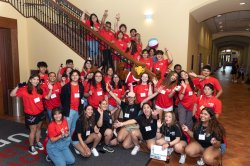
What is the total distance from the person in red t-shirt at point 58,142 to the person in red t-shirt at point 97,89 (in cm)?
95

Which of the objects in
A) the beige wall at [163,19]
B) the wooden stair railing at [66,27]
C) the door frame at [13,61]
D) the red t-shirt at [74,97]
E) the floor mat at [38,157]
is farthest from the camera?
the beige wall at [163,19]

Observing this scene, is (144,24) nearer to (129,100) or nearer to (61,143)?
(129,100)

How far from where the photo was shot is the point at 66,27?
19.1 ft

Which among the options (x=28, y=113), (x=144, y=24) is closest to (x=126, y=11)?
(x=144, y=24)

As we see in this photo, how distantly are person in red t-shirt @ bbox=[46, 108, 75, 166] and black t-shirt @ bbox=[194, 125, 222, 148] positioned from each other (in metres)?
1.86

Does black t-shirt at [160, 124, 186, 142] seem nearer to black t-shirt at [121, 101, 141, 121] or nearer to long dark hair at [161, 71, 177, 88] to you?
black t-shirt at [121, 101, 141, 121]

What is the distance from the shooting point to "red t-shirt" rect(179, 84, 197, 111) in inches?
167

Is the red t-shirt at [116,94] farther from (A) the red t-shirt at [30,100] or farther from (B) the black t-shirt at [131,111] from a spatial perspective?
(A) the red t-shirt at [30,100]

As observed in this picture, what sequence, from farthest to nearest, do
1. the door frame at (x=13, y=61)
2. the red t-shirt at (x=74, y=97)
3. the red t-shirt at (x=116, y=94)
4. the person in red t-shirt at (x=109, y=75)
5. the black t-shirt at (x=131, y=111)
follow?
the door frame at (x=13, y=61), the person in red t-shirt at (x=109, y=75), the red t-shirt at (x=116, y=94), the black t-shirt at (x=131, y=111), the red t-shirt at (x=74, y=97)

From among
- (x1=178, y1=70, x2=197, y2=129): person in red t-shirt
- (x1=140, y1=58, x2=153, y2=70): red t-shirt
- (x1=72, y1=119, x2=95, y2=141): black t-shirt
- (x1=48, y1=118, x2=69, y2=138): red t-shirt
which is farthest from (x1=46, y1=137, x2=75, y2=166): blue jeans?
(x1=140, y1=58, x2=153, y2=70): red t-shirt

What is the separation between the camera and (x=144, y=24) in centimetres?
757

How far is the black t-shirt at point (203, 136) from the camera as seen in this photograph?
3289 mm

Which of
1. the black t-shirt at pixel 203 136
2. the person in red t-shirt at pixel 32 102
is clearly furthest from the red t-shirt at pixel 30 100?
the black t-shirt at pixel 203 136

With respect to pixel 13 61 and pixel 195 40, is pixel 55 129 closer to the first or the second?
pixel 13 61
